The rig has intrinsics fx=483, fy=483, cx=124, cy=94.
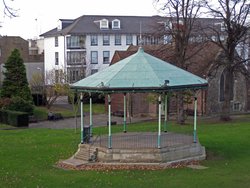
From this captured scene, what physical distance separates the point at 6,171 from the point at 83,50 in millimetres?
57262

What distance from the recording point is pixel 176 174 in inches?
775

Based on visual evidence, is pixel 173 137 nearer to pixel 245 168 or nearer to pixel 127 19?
pixel 245 168

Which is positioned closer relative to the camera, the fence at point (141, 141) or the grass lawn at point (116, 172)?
the grass lawn at point (116, 172)

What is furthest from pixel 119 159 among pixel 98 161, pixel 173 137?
pixel 173 137

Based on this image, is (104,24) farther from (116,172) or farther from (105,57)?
(116,172)

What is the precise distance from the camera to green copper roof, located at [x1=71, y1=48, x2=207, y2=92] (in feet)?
71.3

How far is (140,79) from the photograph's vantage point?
880 inches

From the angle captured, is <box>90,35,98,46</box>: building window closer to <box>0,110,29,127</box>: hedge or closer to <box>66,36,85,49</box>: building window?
→ <box>66,36,85,49</box>: building window

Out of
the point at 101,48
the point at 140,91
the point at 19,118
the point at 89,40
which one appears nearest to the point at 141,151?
the point at 140,91

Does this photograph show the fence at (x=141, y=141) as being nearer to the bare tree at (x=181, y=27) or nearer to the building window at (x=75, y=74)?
the bare tree at (x=181, y=27)

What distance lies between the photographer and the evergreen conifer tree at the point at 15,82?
5439cm

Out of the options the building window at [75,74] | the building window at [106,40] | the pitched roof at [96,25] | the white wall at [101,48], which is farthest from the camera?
the building window at [106,40]

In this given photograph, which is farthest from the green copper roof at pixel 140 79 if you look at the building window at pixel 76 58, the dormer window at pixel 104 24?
the dormer window at pixel 104 24

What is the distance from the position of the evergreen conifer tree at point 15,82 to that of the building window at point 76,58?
18770 mm
